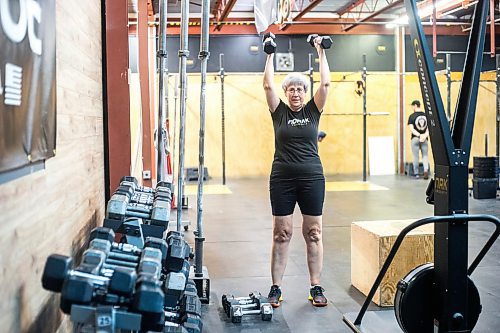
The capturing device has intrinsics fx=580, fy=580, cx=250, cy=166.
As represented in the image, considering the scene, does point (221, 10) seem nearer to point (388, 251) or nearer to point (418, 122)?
point (418, 122)

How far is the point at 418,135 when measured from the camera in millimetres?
11570

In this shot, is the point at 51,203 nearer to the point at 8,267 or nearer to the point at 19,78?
the point at 8,267

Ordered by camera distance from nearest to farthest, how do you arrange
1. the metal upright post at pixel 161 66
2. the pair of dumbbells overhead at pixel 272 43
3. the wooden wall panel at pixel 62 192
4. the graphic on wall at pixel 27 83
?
the graphic on wall at pixel 27 83
the wooden wall panel at pixel 62 192
the pair of dumbbells overhead at pixel 272 43
the metal upright post at pixel 161 66

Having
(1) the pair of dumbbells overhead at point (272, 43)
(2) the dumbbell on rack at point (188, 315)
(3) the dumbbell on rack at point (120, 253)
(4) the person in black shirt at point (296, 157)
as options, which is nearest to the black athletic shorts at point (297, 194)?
(4) the person in black shirt at point (296, 157)

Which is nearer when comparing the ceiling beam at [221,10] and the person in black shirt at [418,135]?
Result: the ceiling beam at [221,10]

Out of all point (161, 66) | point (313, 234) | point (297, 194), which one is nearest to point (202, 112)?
point (161, 66)

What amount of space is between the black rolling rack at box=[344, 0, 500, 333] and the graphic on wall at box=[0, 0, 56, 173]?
5.01 feet

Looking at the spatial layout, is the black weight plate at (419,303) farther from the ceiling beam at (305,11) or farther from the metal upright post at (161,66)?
the ceiling beam at (305,11)

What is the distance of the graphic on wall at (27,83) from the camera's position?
5.07ft

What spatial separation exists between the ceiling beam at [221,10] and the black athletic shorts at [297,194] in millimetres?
6698

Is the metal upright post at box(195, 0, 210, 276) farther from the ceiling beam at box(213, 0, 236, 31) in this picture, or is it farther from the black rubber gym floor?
the ceiling beam at box(213, 0, 236, 31)

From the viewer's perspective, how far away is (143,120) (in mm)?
7508

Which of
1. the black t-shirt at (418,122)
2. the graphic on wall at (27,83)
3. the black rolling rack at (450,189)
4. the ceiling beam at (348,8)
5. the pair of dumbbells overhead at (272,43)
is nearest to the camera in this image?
the graphic on wall at (27,83)

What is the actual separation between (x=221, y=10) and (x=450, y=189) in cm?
953
